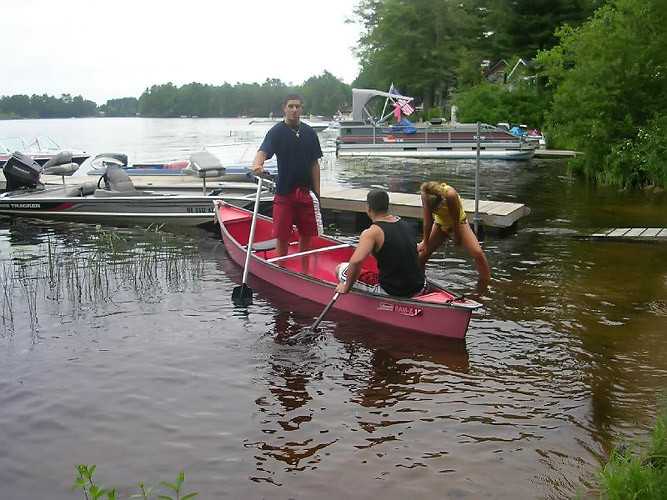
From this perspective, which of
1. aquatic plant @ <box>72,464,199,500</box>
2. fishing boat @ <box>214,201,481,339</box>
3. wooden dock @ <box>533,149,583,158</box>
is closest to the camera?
aquatic plant @ <box>72,464,199,500</box>

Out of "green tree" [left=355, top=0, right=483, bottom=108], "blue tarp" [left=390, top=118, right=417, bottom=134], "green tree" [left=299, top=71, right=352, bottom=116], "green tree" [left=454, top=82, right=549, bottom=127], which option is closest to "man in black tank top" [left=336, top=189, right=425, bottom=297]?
"blue tarp" [left=390, top=118, right=417, bottom=134]

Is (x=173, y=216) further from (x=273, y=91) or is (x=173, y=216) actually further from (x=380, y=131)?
(x=273, y=91)

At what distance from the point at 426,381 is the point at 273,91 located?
582ft

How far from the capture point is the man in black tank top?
A: 23.1 ft

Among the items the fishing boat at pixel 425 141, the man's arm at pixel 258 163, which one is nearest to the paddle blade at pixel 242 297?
the man's arm at pixel 258 163

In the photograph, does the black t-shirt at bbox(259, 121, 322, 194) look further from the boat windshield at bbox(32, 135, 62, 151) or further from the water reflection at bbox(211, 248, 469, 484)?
the boat windshield at bbox(32, 135, 62, 151)

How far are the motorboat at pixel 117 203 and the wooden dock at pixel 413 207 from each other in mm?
1339

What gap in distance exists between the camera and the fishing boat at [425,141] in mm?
33219

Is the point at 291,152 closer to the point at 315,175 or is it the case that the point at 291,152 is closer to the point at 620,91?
the point at 315,175

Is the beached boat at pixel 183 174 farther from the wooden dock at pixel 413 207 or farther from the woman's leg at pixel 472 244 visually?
the woman's leg at pixel 472 244

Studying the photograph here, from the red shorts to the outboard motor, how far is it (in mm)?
10063

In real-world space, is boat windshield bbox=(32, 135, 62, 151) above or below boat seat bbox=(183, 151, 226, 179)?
above

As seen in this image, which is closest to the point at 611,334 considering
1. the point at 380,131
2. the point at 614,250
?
the point at 614,250

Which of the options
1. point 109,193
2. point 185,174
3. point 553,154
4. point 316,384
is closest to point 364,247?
point 316,384
